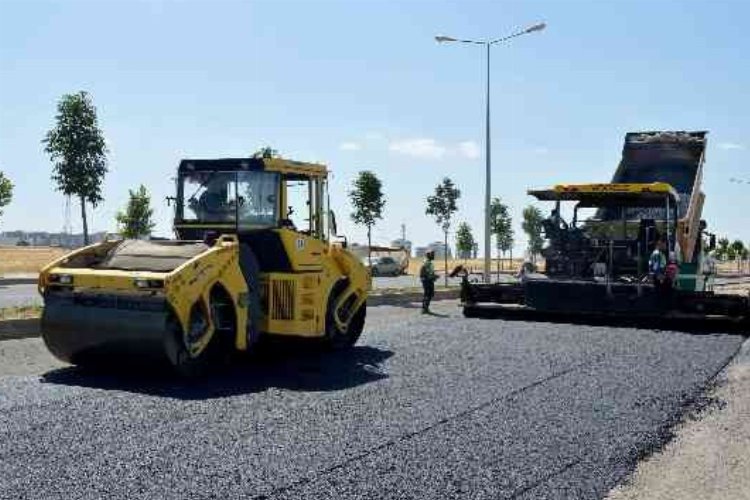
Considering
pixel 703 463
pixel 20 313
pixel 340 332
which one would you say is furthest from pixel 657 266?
pixel 20 313

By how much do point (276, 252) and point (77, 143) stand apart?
19.2 m

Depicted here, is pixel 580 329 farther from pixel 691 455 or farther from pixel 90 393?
pixel 90 393

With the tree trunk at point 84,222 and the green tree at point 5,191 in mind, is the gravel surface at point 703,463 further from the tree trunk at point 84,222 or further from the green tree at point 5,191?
the green tree at point 5,191

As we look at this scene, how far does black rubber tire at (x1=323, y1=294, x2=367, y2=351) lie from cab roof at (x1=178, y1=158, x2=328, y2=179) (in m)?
1.76

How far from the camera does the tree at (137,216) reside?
3594cm

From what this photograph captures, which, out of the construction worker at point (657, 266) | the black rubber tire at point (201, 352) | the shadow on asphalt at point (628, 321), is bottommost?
the shadow on asphalt at point (628, 321)

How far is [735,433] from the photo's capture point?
22.2 ft

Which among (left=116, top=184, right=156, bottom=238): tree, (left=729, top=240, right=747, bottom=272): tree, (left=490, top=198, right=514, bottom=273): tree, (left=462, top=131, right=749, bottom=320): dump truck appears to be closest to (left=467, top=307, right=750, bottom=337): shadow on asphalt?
(left=462, top=131, right=749, bottom=320): dump truck

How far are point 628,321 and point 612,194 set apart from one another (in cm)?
240

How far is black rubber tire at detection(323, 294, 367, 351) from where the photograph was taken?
10.7 m

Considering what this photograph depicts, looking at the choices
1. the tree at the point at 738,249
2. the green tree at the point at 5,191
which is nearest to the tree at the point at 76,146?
the green tree at the point at 5,191

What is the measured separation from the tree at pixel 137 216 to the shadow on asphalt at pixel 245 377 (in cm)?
2722

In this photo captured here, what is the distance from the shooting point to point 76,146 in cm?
2634

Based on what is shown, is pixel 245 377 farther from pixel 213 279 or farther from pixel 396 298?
pixel 396 298
